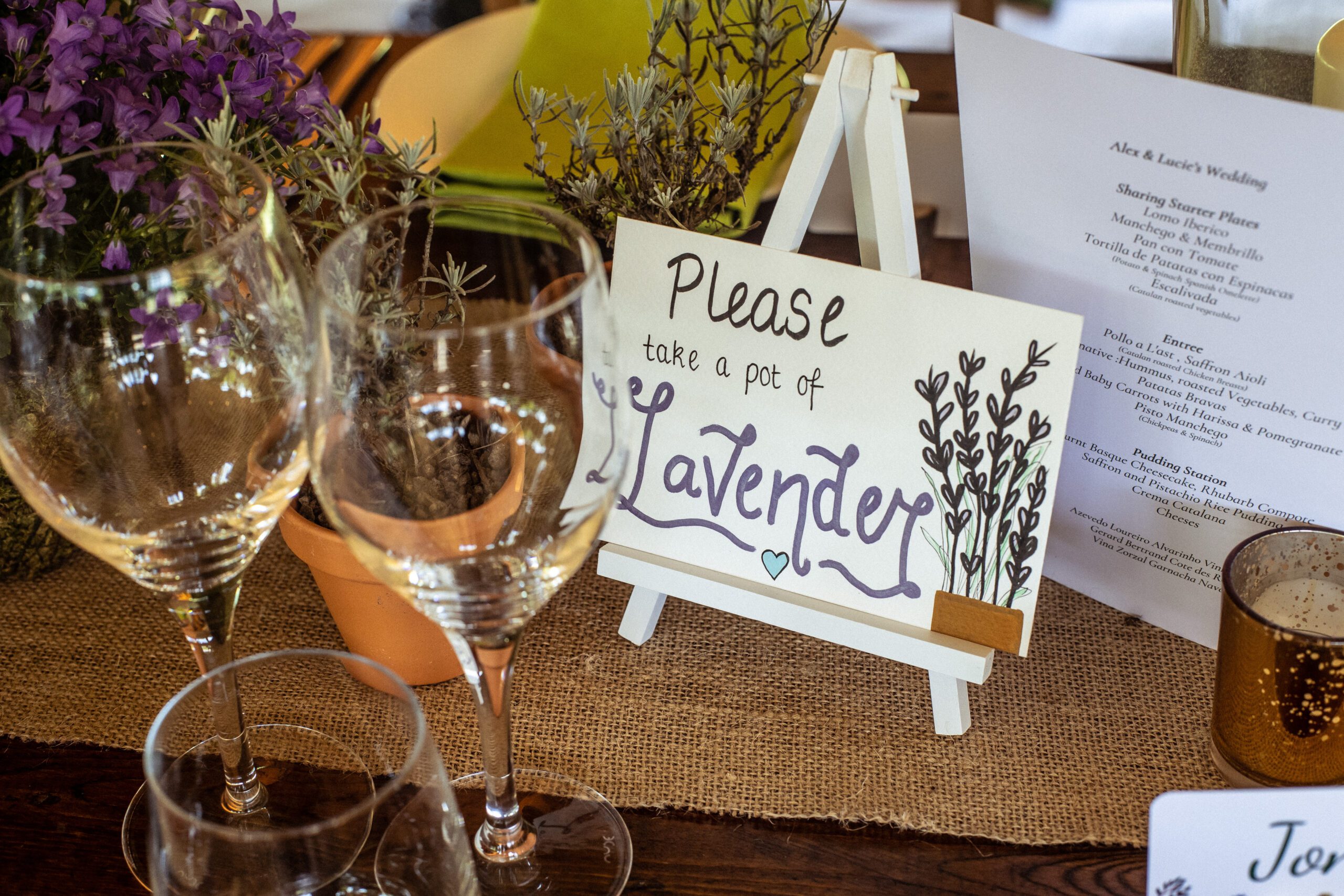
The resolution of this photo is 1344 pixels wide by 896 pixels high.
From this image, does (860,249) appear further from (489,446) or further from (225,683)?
(225,683)

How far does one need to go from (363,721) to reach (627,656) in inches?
10.0

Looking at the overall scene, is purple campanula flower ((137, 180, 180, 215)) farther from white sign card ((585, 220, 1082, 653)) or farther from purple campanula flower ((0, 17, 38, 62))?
white sign card ((585, 220, 1082, 653))

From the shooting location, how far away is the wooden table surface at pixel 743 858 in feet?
2.07

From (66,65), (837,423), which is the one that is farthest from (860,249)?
(66,65)

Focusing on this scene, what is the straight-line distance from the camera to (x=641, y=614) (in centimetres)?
79

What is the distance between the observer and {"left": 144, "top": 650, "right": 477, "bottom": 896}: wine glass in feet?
1.36

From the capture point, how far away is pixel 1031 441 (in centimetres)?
66

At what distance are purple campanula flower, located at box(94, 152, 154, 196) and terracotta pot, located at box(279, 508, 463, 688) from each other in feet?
0.71

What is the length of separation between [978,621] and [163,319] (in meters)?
0.46

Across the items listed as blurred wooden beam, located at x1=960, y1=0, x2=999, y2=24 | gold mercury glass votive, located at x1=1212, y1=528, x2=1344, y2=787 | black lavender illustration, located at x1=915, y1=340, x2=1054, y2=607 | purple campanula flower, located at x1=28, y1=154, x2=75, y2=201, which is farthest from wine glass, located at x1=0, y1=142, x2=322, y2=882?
blurred wooden beam, located at x1=960, y1=0, x2=999, y2=24

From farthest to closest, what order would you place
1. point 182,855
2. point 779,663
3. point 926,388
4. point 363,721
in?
point 779,663 < point 926,388 < point 363,721 < point 182,855

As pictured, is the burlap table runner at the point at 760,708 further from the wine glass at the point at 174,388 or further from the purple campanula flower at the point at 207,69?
the purple campanula flower at the point at 207,69

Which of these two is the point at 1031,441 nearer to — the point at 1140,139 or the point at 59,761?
the point at 1140,139

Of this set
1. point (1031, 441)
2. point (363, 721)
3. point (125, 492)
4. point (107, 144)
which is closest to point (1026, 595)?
point (1031, 441)
